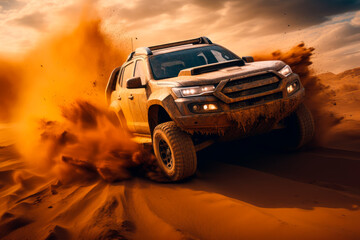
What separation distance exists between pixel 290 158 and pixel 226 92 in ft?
5.95

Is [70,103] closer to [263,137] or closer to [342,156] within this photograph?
[263,137]

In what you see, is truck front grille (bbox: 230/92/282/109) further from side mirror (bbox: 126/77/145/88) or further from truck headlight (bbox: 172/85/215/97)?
side mirror (bbox: 126/77/145/88)

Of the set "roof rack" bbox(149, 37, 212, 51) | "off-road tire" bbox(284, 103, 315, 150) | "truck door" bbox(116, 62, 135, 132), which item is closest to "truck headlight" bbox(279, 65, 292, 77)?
"off-road tire" bbox(284, 103, 315, 150)

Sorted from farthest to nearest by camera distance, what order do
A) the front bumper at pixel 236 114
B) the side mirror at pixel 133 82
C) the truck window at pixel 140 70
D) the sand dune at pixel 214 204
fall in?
the truck window at pixel 140 70 < the side mirror at pixel 133 82 < the front bumper at pixel 236 114 < the sand dune at pixel 214 204

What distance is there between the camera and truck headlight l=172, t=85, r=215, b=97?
4.21 metres

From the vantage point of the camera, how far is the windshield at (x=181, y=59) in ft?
17.5

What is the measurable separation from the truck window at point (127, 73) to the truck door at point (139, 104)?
21 cm

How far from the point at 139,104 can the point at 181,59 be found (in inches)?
39.4

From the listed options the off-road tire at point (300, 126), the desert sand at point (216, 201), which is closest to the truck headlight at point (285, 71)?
the off-road tire at point (300, 126)

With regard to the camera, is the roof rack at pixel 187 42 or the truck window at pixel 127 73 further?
the roof rack at pixel 187 42

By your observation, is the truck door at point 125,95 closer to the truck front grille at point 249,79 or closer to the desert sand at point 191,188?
the desert sand at point 191,188

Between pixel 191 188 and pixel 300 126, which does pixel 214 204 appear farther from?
pixel 300 126

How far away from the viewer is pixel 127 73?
20.9 feet

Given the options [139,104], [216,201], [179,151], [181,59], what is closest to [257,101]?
[179,151]
